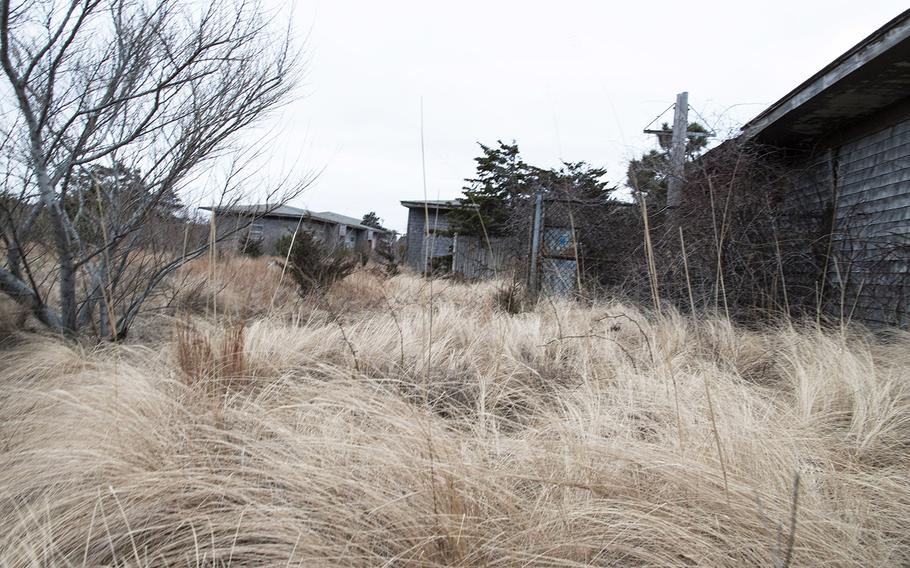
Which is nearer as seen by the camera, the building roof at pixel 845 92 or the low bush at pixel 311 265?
the building roof at pixel 845 92

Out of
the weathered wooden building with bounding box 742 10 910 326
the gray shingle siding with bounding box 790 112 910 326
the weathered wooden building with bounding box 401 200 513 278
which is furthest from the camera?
the weathered wooden building with bounding box 401 200 513 278

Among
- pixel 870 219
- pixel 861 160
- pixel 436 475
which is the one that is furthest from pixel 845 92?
pixel 436 475

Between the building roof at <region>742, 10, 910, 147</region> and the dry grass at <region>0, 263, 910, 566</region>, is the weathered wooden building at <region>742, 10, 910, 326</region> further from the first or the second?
the dry grass at <region>0, 263, 910, 566</region>

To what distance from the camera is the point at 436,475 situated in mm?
1320

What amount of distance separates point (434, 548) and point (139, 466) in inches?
36.7

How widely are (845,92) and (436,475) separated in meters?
5.15

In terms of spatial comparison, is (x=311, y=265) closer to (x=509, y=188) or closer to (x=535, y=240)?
(x=535, y=240)

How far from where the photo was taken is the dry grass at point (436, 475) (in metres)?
1.13

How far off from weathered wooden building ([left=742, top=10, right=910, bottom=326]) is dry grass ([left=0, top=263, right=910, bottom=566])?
8.97ft

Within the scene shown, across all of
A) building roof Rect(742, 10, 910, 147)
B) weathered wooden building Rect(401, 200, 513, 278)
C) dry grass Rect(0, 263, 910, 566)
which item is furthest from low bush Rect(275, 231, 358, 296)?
building roof Rect(742, 10, 910, 147)

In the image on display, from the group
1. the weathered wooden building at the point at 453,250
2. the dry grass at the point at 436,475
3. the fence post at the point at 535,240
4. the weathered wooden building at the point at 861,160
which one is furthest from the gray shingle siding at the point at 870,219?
the weathered wooden building at the point at 453,250

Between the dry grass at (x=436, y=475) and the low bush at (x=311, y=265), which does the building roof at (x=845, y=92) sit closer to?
the dry grass at (x=436, y=475)

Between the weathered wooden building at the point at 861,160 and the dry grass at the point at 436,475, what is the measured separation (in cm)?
273

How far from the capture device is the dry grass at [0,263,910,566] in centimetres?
113
